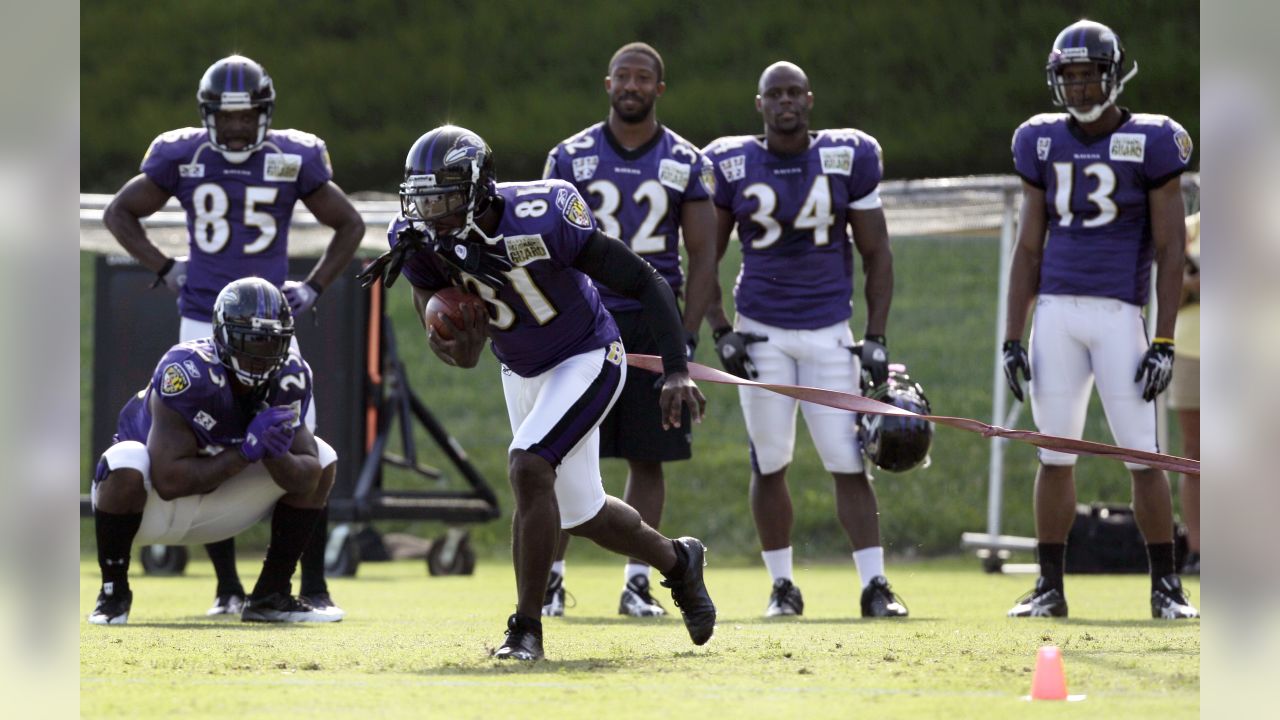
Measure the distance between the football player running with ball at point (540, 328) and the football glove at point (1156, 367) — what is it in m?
2.33

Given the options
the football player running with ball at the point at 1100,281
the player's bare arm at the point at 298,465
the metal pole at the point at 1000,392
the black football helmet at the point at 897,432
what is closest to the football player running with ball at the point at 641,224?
the black football helmet at the point at 897,432

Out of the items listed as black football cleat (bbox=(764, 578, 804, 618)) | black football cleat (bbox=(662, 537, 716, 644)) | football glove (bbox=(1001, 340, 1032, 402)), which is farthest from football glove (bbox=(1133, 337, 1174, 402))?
black football cleat (bbox=(662, 537, 716, 644))

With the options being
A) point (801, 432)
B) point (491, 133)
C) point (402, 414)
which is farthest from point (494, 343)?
point (491, 133)

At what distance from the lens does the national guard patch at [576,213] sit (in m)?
5.38

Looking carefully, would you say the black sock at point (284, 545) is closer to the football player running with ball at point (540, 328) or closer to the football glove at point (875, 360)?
the football player running with ball at point (540, 328)

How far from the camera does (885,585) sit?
7.31m

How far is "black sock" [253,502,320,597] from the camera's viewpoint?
22.7 ft

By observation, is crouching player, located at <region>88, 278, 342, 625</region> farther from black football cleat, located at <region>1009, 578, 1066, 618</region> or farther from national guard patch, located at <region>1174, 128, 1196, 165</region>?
national guard patch, located at <region>1174, 128, 1196, 165</region>

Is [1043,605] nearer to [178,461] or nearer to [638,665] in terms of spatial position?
[638,665]

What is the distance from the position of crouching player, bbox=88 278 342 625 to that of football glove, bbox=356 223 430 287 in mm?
1377

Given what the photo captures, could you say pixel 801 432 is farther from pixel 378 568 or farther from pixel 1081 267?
pixel 1081 267

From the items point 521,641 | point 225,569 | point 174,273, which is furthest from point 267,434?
point 521,641
